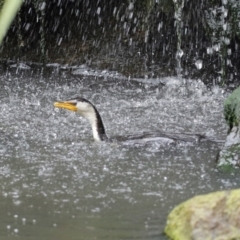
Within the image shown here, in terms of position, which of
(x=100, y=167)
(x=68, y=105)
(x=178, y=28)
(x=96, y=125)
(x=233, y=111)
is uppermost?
(x=178, y=28)

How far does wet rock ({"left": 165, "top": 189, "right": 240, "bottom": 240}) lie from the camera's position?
133 inches

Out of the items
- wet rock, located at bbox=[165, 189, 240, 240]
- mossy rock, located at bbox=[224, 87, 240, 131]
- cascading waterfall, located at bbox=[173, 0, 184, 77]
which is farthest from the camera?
cascading waterfall, located at bbox=[173, 0, 184, 77]

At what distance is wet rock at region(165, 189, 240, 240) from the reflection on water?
20cm

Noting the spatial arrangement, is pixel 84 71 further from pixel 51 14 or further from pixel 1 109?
pixel 1 109

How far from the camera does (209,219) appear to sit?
3.45 metres

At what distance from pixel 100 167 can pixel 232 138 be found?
46.2 inches

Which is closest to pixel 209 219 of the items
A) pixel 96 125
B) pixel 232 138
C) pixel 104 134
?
pixel 232 138

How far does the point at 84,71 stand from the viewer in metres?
11.7

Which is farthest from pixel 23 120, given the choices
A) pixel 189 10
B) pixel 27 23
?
pixel 27 23

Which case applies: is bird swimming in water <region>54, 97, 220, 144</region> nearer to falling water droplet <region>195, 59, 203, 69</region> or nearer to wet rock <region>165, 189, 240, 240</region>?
wet rock <region>165, 189, 240, 240</region>

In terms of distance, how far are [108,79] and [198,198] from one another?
7.47 meters

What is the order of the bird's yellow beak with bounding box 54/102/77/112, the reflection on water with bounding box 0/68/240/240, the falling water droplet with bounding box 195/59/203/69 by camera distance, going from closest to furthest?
1. the reflection on water with bounding box 0/68/240/240
2. the bird's yellow beak with bounding box 54/102/77/112
3. the falling water droplet with bounding box 195/59/203/69

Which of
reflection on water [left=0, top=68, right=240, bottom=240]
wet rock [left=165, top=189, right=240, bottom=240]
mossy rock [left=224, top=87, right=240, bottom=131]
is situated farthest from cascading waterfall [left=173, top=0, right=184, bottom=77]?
wet rock [left=165, top=189, right=240, bottom=240]

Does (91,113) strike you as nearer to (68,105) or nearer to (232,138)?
(68,105)
